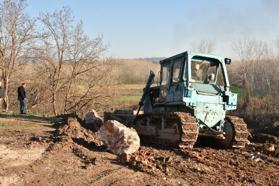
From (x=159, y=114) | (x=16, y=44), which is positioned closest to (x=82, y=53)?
(x=16, y=44)

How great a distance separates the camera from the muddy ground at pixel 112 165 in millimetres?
8863

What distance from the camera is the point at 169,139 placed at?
43.9 feet

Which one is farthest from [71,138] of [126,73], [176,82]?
[126,73]

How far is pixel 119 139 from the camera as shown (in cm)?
1151

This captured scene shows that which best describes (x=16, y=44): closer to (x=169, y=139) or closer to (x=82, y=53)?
(x=82, y=53)

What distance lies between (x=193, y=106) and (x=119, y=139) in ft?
8.80

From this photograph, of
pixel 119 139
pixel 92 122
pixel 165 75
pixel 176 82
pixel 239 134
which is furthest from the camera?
pixel 92 122

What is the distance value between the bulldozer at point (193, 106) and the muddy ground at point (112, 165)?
733mm

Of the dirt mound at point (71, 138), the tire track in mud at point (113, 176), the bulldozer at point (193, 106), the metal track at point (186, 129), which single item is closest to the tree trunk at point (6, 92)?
the dirt mound at point (71, 138)

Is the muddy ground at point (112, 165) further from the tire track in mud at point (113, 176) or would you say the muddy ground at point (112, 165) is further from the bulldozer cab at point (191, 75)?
the bulldozer cab at point (191, 75)

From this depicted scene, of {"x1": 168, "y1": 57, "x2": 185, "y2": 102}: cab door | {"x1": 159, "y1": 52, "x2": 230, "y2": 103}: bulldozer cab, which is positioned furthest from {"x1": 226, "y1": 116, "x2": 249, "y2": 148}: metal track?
{"x1": 168, "y1": 57, "x2": 185, "y2": 102}: cab door

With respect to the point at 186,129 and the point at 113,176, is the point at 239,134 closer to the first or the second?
the point at 186,129

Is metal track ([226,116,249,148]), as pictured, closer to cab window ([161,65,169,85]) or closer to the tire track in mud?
cab window ([161,65,169,85])

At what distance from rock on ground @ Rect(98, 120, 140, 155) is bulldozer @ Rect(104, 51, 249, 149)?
158cm
